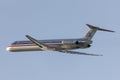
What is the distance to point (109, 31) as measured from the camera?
194 metres

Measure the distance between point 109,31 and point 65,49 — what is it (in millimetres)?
12484

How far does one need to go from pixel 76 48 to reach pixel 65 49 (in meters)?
3.22

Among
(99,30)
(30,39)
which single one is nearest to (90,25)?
(99,30)

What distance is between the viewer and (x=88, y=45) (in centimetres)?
19562

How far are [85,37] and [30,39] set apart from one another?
13.7 metres

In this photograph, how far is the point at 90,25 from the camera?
199250 millimetres

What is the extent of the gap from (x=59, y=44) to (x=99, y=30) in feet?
34.6

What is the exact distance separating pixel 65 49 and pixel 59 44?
1.97 m

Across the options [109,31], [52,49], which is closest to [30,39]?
[52,49]

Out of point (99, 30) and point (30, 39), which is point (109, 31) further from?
point (30, 39)

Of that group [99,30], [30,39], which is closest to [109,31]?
[99,30]

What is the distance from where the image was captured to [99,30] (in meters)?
200

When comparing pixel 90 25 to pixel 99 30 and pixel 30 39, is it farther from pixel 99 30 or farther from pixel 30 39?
pixel 30 39

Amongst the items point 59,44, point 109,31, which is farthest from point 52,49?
point 109,31
